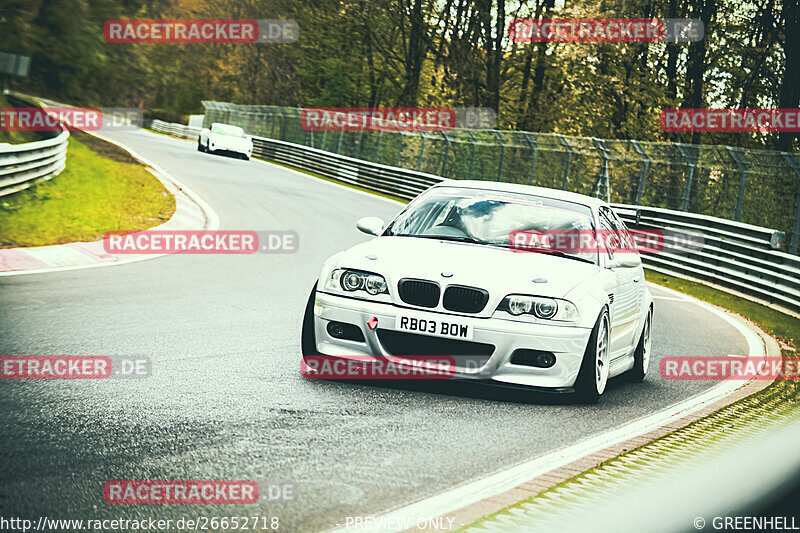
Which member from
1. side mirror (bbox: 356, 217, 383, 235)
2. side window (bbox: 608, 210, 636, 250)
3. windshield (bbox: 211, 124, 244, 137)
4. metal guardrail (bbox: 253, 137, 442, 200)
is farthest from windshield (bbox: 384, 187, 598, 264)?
windshield (bbox: 211, 124, 244, 137)

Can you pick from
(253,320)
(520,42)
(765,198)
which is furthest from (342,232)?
(520,42)

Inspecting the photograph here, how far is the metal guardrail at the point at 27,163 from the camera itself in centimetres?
1688

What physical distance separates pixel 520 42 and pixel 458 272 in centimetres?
3974

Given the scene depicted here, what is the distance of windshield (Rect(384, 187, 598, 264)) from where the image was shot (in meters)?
7.82

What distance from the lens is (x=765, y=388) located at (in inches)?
336

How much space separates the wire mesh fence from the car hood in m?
11.6

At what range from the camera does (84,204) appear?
61.9 ft

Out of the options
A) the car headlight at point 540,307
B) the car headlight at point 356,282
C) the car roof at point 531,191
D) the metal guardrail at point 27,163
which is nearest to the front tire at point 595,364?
the car headlight at point 540,307

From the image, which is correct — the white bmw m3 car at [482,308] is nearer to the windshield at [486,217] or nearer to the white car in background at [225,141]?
the windshield at [486,217]

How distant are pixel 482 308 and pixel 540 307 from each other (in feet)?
1.34

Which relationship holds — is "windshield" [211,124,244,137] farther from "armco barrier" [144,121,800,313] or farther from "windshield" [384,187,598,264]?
"windshield" [384,187,598,264]

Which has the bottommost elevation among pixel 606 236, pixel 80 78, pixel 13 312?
pixel 13 312

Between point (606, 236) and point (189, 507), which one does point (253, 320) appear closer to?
point (606, 236)

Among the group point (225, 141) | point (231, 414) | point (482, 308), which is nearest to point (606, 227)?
point (482, 308)
